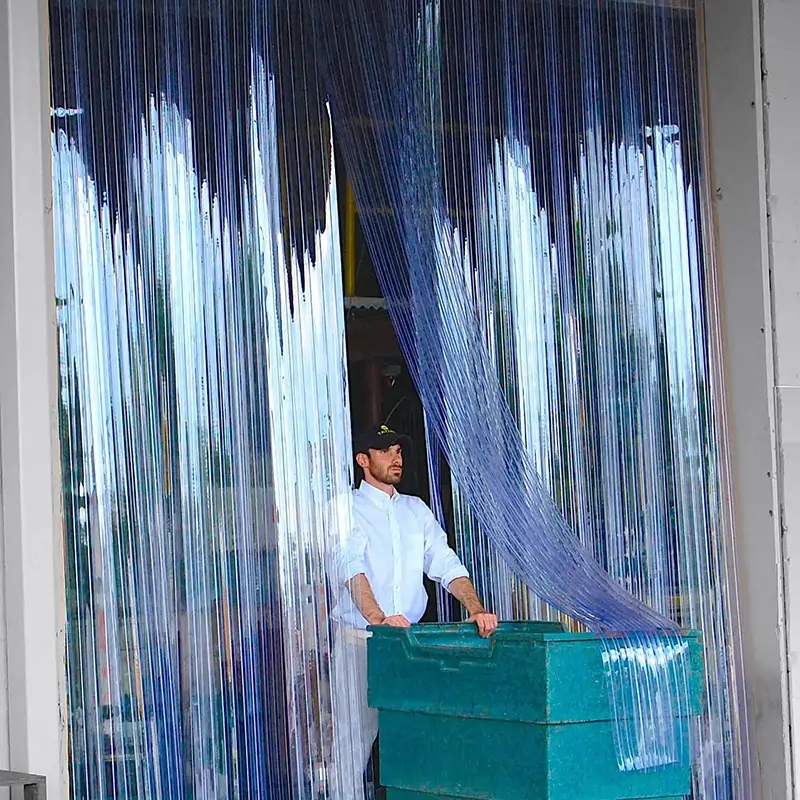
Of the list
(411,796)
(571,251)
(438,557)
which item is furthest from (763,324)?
(411,796)

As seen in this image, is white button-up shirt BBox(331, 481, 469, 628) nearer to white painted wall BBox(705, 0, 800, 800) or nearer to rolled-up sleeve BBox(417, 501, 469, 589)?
rolled-up sleeve BBox(417, 501, 469, 589)

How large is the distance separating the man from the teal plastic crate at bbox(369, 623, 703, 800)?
35 centimetres

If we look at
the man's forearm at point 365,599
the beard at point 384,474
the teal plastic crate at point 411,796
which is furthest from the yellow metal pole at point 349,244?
the teal plastic crate at point 411,796

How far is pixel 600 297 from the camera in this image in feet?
15.5

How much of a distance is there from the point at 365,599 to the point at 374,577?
0.91 feet

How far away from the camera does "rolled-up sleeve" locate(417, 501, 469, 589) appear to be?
4.48m

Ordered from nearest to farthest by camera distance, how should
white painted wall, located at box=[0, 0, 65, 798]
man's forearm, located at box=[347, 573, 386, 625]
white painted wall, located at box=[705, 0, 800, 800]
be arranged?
white painted wall, located at box=[0, 0, 65, 798]
man's forearm, located at box=[347, 573, 386, 625]
white painted wall, located at box=[705, 0, 800, 800]

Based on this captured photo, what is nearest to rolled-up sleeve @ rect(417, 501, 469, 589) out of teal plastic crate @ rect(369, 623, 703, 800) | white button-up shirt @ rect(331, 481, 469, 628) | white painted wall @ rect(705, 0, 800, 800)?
white button-up shirt @ rect(331, 481, 469, 628)

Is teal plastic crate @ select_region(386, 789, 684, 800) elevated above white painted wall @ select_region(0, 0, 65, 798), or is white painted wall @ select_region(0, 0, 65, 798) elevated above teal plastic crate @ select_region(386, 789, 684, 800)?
white painted wall @ select_region(0, 0, 65, 798)

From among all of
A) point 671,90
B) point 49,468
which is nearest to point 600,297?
point 671,90

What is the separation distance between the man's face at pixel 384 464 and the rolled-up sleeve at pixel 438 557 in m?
0.14

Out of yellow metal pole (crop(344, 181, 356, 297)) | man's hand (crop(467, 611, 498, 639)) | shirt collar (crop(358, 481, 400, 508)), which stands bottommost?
man's hand (crop(467, 611, 498, 639))

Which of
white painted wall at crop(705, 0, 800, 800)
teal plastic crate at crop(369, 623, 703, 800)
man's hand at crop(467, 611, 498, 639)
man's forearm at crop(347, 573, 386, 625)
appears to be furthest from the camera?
white painted wall at crop(705, 0, 800, 800)

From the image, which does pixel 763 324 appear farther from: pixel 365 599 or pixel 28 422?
pixel 28 422
